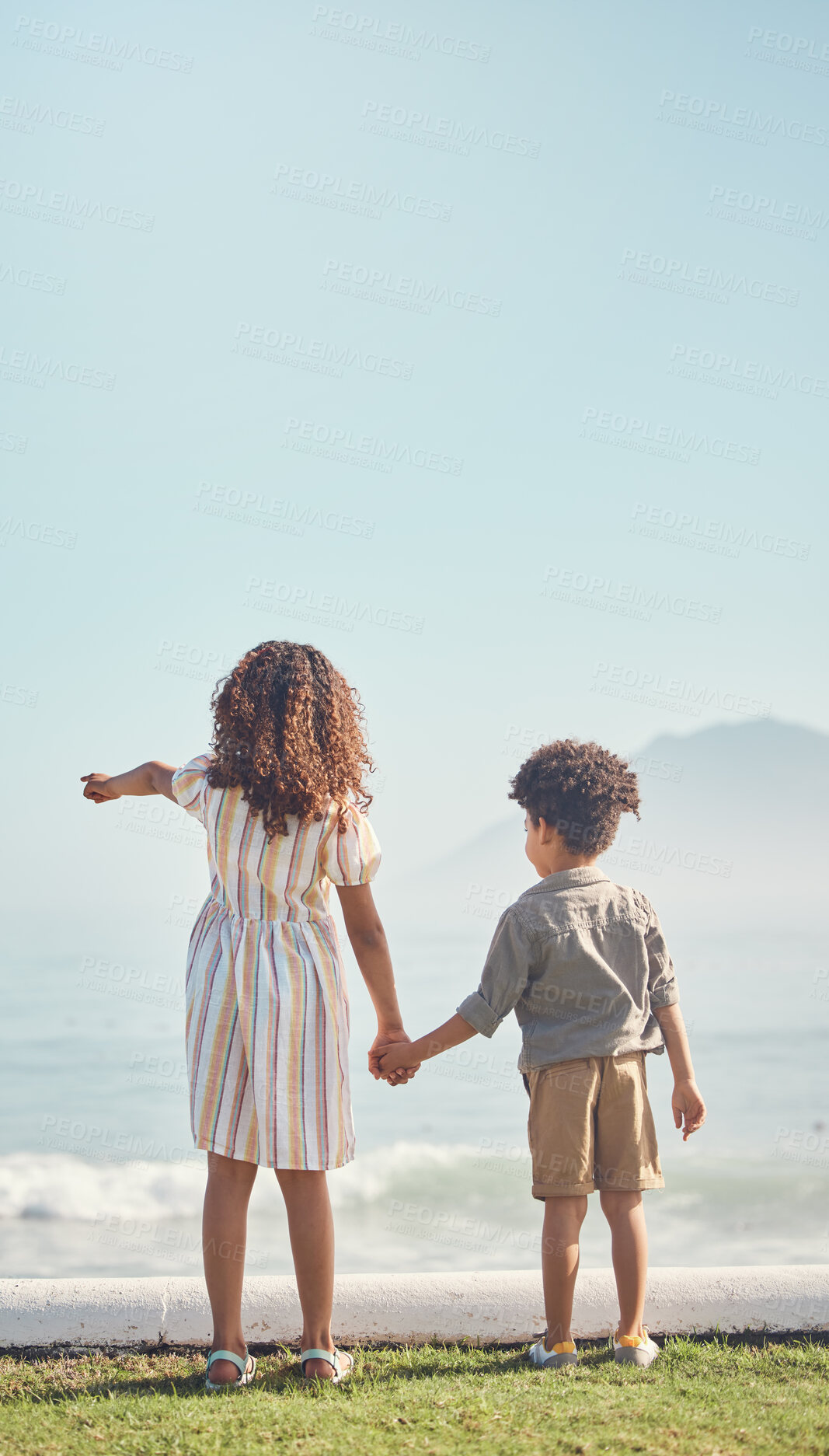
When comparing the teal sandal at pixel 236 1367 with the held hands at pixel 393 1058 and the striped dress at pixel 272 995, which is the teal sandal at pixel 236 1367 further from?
the held hands at pixel 393 1058

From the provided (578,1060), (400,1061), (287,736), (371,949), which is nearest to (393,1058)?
(400,1061)

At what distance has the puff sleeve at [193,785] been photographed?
109 inches

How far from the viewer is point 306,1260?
8.48ft

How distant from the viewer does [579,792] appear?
289 centimetres

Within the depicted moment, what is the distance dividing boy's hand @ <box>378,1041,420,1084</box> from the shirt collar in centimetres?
47

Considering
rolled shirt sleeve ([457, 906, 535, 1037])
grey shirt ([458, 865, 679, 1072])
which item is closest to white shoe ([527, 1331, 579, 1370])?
grey shirt ([458, 865, 679, 1072])

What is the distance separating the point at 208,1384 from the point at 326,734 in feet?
4.76

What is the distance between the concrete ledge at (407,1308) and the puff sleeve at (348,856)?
1110 mm

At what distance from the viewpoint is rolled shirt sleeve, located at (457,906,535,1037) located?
2.72 m

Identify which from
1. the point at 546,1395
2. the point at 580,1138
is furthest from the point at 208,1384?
the point at 580,1138

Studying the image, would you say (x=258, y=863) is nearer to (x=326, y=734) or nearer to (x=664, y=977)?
(x=326, y=734)

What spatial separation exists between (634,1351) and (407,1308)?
59cm

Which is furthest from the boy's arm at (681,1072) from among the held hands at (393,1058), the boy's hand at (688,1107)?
the held hands at (393,1058)

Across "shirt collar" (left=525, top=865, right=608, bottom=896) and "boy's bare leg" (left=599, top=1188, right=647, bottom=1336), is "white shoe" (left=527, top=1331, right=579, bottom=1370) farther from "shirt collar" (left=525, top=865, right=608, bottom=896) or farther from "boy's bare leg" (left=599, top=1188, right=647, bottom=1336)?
"shirt collar" (left=525, top=865, right=608, bottom=896)
